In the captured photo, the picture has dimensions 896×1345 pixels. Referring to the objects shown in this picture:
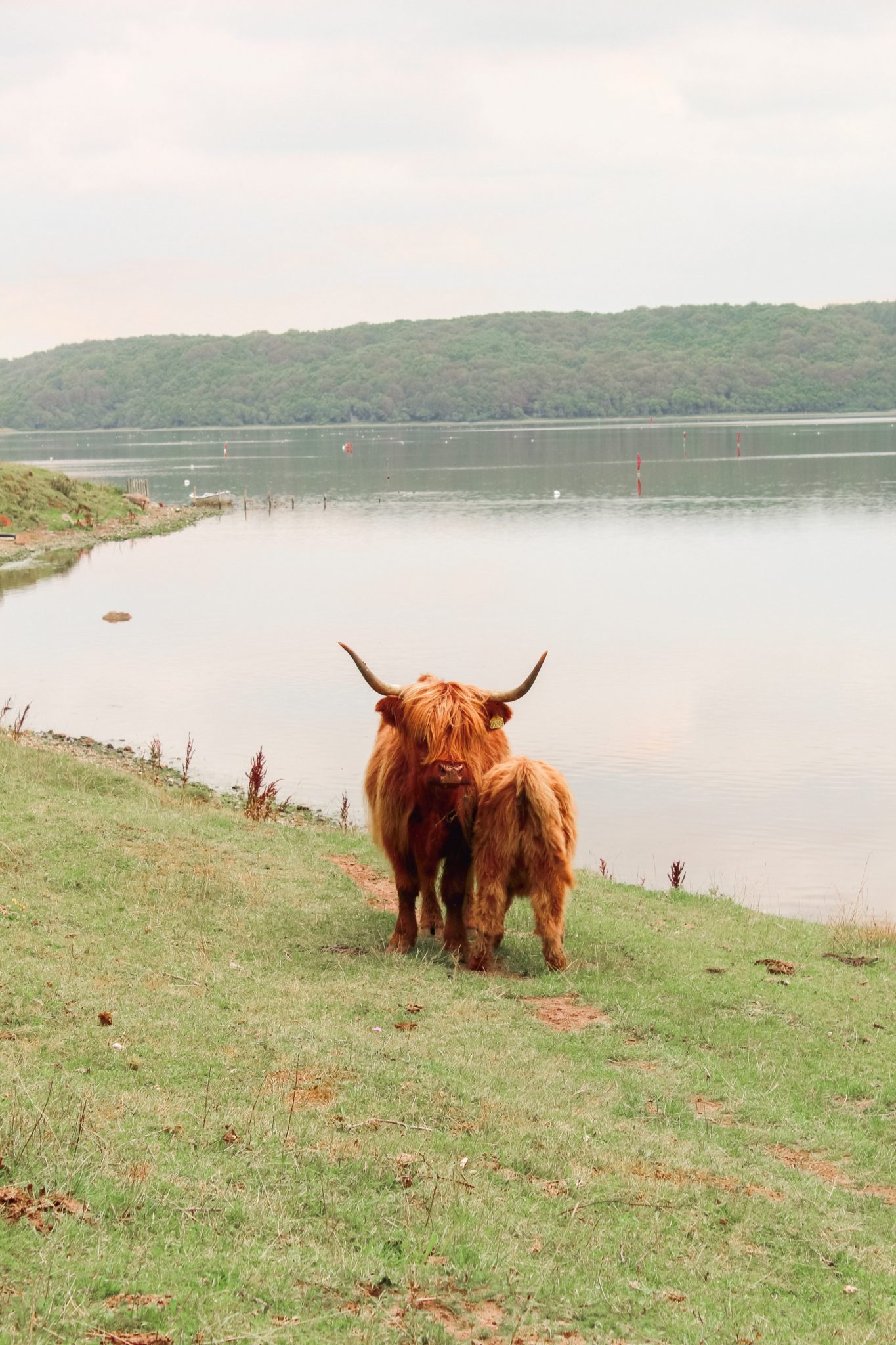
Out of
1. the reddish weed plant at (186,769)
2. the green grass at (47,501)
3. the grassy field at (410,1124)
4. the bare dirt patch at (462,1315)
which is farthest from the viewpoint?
the green grass at (47,501)

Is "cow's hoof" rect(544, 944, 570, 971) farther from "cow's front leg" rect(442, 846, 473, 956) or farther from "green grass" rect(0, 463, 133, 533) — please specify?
"green grass" rect(0, 463, 133, 533)

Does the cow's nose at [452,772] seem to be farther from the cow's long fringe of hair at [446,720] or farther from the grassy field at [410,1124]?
the grassy field at [410,1124]

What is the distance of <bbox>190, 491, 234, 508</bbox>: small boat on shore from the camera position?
7844 centimetres

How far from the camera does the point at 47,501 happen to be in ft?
204


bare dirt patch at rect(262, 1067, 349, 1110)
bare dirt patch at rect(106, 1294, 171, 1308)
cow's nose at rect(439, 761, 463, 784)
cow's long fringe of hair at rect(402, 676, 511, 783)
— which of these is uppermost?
cow's long fringe of hair at rect(402, 676, 511, 783)

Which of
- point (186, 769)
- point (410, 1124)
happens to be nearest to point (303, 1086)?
point (410, 1124)

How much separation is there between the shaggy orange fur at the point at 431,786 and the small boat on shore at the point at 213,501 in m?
70.1

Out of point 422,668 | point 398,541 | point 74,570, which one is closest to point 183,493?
point 398,541

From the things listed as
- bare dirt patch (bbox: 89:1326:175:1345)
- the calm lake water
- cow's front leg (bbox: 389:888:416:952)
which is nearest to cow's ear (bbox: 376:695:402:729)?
cow's front leg (bbox: 389:888:416:952)

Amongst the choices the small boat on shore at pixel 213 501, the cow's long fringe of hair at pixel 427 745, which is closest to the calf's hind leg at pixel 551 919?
the cow's long fringe of hair at pixel 427 745

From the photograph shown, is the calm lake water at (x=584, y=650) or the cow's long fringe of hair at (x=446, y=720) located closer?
the cow's long fringe of hair at (x=446, y=720)

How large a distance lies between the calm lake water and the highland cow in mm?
6084

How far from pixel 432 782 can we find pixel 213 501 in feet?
235

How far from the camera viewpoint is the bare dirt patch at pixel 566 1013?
8359 mm
